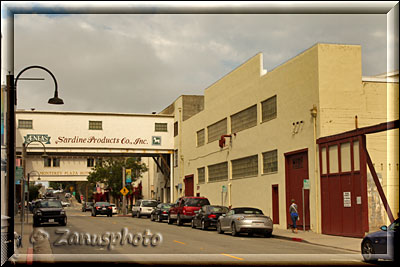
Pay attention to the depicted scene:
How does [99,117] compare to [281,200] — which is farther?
[99,117]

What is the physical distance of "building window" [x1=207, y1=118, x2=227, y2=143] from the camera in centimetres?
4278

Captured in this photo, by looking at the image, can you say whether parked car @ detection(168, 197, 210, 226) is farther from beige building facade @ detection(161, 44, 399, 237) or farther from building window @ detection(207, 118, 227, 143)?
building window @ detection(207, 118, 227, 143)

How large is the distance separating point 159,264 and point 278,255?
4.34 metres

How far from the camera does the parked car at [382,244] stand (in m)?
15.3

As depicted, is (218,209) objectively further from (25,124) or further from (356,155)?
(25,124)

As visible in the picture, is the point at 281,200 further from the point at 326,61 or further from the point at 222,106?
the point at 222,106

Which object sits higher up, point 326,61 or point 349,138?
point 326,61

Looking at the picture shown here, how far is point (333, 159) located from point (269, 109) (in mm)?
8323

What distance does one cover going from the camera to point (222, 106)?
1683 inches

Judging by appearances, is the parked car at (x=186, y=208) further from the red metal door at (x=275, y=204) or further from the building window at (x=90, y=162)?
the building window at (x=90, y=162)

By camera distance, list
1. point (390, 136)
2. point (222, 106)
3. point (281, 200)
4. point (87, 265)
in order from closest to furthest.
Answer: point (87, 265)
point (390, 136)
point (281, 200)
point (222, 106)

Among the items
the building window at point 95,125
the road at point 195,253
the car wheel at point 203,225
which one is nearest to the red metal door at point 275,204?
the car wheel at point 203,225

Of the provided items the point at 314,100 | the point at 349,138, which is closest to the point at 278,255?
the point at 349,138

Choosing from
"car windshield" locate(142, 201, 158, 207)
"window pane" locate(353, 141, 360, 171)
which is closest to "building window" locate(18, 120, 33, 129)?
"car windshield" locate(142, 201, 158, 207)
